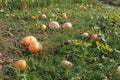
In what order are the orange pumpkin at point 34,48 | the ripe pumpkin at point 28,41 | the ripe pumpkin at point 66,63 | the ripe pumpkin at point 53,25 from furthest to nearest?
the ripe pumpkin at point 53,25
the ripe pumpkin at point 28,41
the orange pumpkin at point 34,48
the ripe pumpkin at point 66,63

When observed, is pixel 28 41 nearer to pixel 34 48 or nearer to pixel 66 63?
pixel 34 48

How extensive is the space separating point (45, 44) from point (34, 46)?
1.29 ft

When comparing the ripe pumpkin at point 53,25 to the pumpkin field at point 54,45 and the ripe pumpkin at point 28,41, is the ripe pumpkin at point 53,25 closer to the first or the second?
the pumpkin field at point 54,45

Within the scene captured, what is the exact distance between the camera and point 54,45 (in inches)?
192

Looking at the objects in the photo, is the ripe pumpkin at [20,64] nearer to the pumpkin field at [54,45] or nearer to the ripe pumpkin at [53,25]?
the pumpkin field at [54,45]

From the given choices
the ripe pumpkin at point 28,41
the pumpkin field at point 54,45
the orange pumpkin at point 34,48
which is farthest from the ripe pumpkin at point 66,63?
the ripe pumpkin at point 28,41

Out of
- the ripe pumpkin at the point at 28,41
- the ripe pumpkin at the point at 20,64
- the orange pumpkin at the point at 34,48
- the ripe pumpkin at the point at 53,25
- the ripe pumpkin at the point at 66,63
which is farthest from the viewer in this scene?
the ripe pumpkin at the point at 53,25

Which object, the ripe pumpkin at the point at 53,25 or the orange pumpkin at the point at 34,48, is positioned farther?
the ripe pumpkin at the point at 53,25

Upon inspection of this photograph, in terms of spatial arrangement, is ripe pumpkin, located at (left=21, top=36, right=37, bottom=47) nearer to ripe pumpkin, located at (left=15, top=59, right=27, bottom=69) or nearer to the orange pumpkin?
the orange pumpkin

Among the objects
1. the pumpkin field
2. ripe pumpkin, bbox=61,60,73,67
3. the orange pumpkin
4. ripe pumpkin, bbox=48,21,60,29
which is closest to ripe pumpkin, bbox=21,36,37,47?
the pumpkin field

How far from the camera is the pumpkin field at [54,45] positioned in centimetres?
412

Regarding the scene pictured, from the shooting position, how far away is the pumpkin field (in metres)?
4.12

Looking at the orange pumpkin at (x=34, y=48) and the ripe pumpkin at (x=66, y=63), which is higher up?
the orange pumpkin at (x=34, y=48)

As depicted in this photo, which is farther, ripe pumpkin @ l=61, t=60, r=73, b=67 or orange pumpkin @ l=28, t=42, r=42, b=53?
orange pumpkin @ l=28, t=42, r=42, b=53
